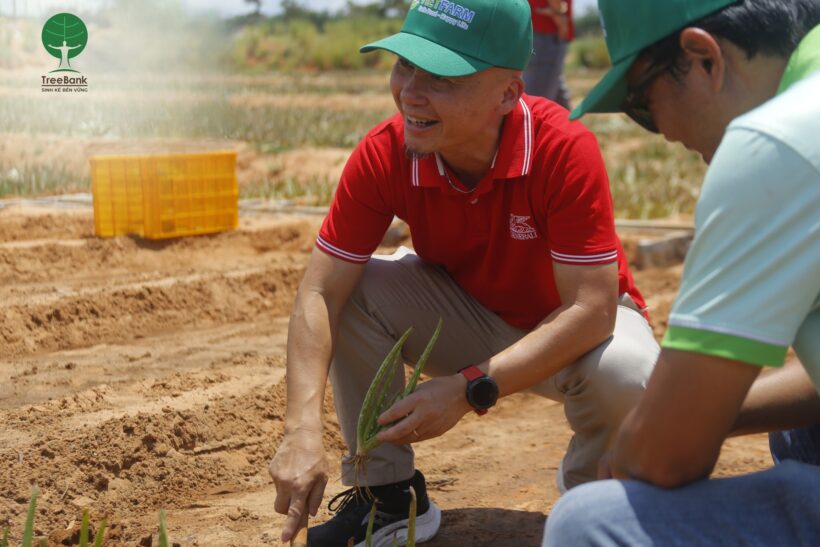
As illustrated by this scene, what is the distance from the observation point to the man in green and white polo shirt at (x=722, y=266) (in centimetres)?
143

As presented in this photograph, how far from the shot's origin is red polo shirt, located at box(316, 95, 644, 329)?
254 centimetres

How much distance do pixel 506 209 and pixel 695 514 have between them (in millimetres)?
1238

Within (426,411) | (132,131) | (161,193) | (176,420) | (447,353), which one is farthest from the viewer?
(132,131)

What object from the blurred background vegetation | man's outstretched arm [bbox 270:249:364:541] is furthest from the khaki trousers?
the blurred background vegetation

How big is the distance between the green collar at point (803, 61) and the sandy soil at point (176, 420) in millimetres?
1721

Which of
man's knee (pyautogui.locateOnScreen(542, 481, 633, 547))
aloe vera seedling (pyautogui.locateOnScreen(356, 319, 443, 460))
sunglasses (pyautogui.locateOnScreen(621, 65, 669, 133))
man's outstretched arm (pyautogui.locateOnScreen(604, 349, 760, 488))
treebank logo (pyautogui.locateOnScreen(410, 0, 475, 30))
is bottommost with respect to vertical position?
aloe vera seedling (pyautogui.locateOnScreen(356, 319, 443, 460))

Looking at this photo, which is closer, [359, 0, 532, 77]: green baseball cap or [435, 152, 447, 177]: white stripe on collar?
[359, 0, 532, 77]: green baseball cap

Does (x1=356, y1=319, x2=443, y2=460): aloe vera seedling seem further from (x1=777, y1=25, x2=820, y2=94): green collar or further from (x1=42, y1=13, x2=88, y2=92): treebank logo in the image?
(x1=42, y1=13, x2=88, y2=92): treebank logo

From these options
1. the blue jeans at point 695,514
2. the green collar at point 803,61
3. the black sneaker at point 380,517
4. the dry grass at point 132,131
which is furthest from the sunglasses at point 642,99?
the dry grass at point 132,131

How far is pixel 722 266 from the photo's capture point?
1.45 metres

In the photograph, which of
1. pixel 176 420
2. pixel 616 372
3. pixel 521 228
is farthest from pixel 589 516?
pixel 176 420

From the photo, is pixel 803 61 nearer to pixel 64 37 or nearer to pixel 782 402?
pixel 782 402

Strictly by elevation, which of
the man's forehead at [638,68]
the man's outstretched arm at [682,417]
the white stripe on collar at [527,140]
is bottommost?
the man's outstretched arm at [682,417]

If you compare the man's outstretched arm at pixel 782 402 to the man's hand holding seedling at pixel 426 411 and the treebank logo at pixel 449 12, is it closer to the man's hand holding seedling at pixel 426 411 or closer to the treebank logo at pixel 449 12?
the man's hand holding seedling at pixel 426 411
